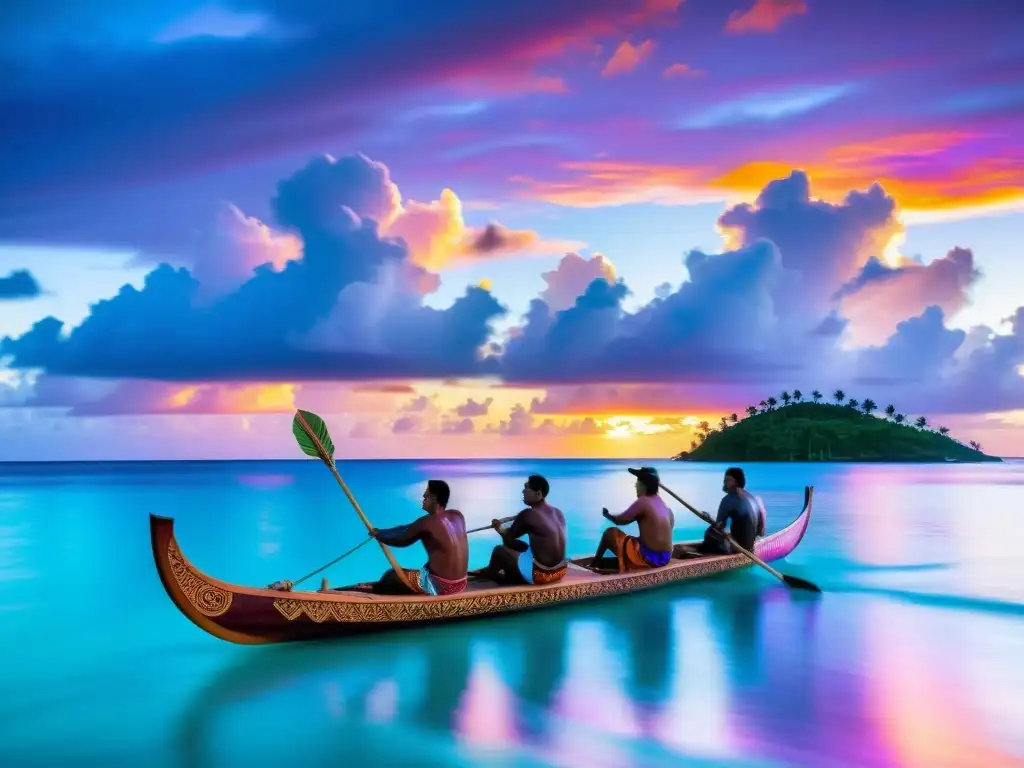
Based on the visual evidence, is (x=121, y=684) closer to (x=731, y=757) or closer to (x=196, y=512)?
(x=731, y=757)

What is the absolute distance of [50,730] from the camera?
26.6 feet

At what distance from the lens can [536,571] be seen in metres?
11.6

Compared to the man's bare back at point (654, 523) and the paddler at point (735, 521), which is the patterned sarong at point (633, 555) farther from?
the paddler at point (735, 521)

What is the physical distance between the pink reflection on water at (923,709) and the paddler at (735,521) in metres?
3.14

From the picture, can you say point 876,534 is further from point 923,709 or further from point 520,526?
point 923,709

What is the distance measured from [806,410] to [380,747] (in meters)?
162

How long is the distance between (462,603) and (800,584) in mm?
7127

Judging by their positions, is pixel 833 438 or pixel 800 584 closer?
pixel 800 584

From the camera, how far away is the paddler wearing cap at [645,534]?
41.1ft

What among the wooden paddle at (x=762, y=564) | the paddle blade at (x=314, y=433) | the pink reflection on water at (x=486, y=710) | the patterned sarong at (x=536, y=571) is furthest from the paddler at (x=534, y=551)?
the wooden paddle at (x=762, y=564)

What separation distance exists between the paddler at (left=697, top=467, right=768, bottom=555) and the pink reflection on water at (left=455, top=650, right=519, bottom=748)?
6062mm

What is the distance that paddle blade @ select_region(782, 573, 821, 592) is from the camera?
590 inches

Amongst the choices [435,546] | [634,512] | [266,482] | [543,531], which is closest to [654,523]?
[634,512]

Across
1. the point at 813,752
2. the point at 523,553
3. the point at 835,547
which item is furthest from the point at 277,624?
the point at 835,547
